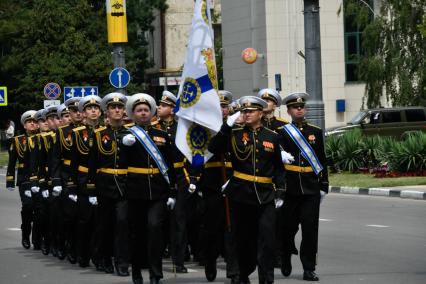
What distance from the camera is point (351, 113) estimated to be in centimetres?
5906

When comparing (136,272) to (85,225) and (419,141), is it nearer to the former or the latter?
(85,225)

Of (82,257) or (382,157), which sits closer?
(82,257)

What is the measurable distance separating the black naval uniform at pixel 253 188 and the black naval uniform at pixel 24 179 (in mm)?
5775

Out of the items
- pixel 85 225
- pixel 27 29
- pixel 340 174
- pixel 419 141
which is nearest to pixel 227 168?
pixel 85 225

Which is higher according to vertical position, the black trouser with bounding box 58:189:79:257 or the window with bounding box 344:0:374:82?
the window with bounding box 344:0:374:82

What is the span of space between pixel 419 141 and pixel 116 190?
16.9 m

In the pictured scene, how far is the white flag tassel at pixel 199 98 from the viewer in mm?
12273

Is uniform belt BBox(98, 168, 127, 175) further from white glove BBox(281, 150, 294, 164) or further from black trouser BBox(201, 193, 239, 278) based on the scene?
white glove BBox(281, 150, 294, 164)

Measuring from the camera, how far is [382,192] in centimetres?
2536

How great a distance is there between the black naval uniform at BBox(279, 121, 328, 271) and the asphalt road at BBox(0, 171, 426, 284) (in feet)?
1.11

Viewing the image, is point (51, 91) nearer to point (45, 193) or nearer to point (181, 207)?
point (45, 193)

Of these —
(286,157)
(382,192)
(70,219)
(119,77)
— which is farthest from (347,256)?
(119,77)

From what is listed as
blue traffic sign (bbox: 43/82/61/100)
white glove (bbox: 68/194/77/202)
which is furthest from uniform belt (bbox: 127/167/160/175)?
blue traffic sign (bbox: 43/82/61/100)

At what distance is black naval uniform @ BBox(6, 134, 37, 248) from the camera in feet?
55.2
